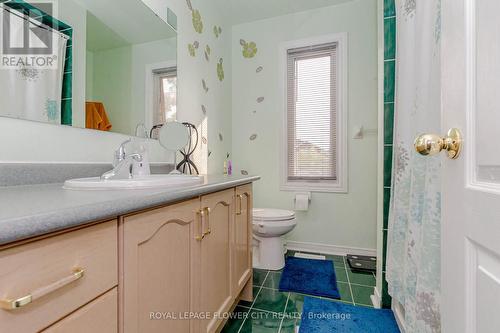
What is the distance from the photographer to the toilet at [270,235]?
6.32ft

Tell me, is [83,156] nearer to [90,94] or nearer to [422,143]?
[90,94]

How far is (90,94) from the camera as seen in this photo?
1.13 metres

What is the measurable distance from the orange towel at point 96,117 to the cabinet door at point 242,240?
73 centimetres

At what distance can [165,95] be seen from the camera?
5.28 feet

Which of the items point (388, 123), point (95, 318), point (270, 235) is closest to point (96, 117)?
point (95, 318)

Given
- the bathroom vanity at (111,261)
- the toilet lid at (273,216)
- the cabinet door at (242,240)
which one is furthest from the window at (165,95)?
the toilet lid at (273,216)

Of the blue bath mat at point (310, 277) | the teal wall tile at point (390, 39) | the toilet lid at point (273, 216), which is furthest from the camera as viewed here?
the toilet lid at point (273, 216)

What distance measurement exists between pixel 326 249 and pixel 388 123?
1443mm

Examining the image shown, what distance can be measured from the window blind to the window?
1245 millimetres

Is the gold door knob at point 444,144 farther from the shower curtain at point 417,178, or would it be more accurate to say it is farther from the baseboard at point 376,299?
the baseboard at point 376,299

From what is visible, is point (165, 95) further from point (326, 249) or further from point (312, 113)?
point (326, 249)

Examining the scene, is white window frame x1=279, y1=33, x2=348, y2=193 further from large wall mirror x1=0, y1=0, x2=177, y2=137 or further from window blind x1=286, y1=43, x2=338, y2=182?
large wall mirror x1=0, y1=0, x2=177, y2=137

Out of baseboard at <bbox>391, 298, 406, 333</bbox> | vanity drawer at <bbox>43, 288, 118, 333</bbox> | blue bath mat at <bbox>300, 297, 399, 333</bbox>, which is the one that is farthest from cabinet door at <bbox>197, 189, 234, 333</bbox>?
baseboard at <bbox>391, 298, 406, 333</bbox>

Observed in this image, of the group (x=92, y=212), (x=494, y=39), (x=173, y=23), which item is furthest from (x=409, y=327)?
(x=173, y=23)
